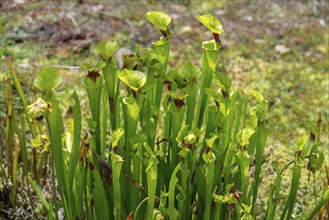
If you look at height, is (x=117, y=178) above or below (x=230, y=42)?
above

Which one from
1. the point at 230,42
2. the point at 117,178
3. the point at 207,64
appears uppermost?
the point at 207,64

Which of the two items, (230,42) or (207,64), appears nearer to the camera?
(207,64)

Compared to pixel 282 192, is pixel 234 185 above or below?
above

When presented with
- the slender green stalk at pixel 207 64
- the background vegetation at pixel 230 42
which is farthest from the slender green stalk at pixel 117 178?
the background vegetation at pixel 230 42

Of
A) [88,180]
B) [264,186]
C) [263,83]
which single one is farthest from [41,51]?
[88,180]

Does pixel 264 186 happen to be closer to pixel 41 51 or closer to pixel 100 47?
pixel 100 47

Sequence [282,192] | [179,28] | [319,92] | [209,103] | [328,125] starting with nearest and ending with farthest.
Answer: [209,103] < [282,192] < [328,125] < [319,92] < [179,28]

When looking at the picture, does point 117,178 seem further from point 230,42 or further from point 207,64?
point 230,42

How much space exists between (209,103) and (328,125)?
146 centimetres

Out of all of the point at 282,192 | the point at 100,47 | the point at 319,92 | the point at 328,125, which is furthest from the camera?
the point at 319,92

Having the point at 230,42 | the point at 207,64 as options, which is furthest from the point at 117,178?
the point at 230,42

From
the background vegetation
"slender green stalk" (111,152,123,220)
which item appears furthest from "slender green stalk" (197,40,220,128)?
the background vegetation

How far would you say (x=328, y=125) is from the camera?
2588mm

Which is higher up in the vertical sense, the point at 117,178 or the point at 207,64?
the point at 207,64
